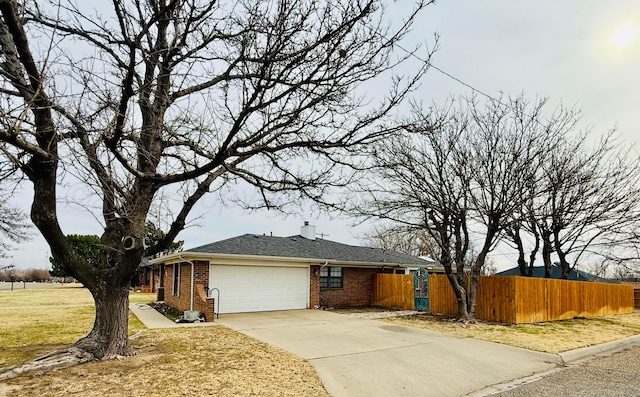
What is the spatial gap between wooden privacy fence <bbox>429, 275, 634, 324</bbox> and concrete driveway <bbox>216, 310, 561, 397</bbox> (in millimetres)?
4358

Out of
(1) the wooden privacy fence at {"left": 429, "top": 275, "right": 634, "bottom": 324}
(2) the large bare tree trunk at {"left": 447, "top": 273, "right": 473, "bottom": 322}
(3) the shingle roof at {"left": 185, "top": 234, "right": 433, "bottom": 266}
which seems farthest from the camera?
(3) the shingle roof at {"left": 185, "top": 234, "right": 433, "bottom": 266}

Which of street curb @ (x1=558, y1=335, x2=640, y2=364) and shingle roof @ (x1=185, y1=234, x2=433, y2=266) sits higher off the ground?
shingle roof @ (x1=185, y1=234, x2=433, y2=266)

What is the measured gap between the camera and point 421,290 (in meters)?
17.8

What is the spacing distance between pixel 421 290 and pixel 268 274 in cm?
667

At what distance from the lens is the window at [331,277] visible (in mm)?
18719

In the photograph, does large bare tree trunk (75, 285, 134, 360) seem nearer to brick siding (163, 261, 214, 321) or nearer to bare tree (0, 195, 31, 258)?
brick siding (163, 261, 214, 321)

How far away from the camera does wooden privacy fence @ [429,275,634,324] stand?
1431 cm

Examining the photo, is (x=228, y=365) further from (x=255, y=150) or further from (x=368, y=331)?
(x=368, y=331)

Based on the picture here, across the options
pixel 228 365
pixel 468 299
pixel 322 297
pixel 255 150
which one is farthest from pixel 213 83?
pixel 322 297

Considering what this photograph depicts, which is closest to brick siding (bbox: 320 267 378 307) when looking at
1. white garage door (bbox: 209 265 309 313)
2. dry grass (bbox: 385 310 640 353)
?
white garage door (bbox: 209 265 309 313)

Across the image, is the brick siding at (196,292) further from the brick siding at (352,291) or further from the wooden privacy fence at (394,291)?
the wooden privacy fence at (394,291)

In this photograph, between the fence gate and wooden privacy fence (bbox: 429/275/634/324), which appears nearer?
wooden privacy fence (bbox: 429/275/634/324)

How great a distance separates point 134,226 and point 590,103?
1518 centimetres

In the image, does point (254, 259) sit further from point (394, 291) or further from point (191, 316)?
point (394, 291)
